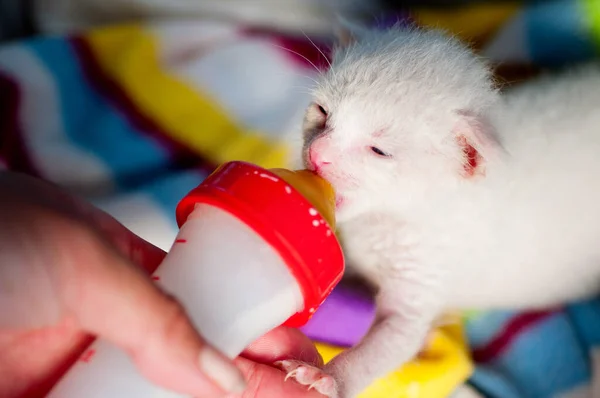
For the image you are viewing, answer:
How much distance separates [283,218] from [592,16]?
1.27m

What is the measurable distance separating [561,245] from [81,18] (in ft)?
4.47

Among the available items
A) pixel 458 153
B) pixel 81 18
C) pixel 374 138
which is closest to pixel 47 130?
pixel 81 18

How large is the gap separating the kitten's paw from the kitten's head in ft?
0.87

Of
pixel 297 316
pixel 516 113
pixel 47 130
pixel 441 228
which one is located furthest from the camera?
Result: pixel 47 130

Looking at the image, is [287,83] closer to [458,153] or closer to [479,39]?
[479,39]

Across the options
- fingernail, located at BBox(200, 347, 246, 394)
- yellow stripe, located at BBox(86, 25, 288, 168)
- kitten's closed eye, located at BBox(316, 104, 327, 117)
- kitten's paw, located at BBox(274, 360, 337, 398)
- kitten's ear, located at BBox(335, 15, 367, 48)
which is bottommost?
kitten's paw, located at BBox(274, 360, 337, 398)

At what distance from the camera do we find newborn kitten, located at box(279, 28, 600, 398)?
97cm

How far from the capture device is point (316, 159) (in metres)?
0.95

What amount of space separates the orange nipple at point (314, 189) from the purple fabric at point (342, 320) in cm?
38

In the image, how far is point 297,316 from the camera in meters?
0.84

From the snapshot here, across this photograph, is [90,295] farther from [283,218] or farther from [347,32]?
[347,32]

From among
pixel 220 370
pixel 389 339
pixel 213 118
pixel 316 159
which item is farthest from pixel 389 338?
pixel 213 118

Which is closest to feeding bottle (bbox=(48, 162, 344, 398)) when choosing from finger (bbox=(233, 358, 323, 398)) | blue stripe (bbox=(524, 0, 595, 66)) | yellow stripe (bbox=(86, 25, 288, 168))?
finger (bbox=(233, 358, 323, 398))

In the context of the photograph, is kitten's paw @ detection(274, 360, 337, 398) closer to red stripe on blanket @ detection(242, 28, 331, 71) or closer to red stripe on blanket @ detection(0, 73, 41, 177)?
red stripe on blanket @ detection(0, 73, 41, 177)
